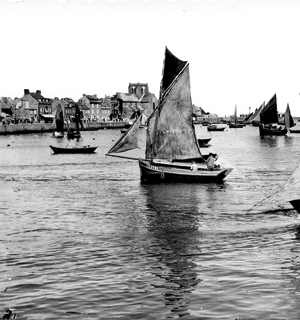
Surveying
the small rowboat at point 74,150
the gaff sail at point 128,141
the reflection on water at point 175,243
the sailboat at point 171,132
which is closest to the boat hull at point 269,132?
the small rowboat at point 74,150

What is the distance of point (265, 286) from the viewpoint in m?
19.2

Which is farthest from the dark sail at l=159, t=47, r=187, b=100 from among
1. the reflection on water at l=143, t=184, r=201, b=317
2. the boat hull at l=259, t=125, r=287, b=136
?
the boat hull at l=259, t=125, r=287, b=136

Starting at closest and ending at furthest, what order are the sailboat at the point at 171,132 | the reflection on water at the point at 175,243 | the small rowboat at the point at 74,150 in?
the reflection on water at the point at 175,243 → the sailboat at the point at 171,132 → the small rowboat at the point at 74,150

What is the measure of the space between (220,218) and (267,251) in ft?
29.4

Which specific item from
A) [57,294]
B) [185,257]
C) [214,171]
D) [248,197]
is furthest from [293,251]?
[214,171]

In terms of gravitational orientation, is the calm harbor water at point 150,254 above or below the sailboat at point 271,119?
below

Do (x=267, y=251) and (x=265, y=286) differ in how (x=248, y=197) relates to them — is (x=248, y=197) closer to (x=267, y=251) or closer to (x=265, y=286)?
(x=267, y=251)

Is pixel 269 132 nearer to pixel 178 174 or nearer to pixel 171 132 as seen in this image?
pixel 171 132

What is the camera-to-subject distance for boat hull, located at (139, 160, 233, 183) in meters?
49.5

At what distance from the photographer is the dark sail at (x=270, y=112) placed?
15338cm

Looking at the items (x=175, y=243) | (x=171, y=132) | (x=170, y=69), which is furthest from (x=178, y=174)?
(x=175, y=243)

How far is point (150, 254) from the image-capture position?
78.6 ft

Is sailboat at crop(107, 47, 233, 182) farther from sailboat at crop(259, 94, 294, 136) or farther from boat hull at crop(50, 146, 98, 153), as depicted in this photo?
sailboat at crop(259, 94, 294, 136)

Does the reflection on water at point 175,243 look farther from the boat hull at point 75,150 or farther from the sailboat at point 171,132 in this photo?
the boat hull at point 75,150
